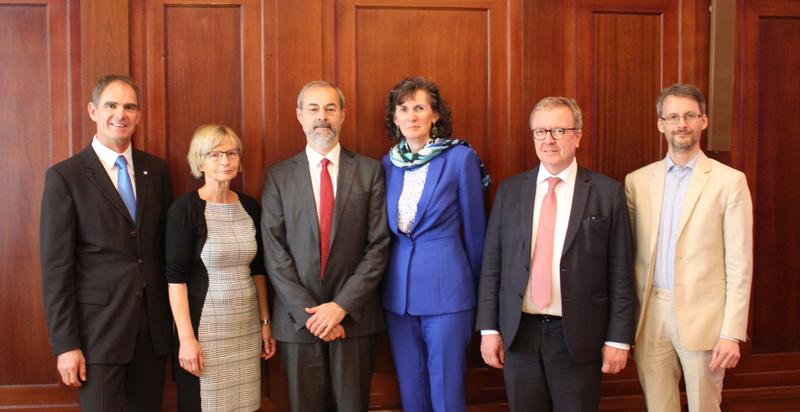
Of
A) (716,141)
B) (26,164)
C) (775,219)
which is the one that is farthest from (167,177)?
(775,219)

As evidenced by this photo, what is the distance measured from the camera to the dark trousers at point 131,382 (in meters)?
2.40

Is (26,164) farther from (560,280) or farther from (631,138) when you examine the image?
(631,138)

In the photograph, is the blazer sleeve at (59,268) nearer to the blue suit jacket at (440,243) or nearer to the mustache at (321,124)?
the mustache at (321,124)

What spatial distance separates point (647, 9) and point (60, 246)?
3081 mm

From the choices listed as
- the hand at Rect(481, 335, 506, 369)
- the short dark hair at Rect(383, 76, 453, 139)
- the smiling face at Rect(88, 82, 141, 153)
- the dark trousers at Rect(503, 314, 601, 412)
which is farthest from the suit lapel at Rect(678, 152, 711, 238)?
the smiling face at Rect(88, 82, 141, 153)

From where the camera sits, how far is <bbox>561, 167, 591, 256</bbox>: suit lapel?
2361 mm

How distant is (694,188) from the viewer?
247 centimetres

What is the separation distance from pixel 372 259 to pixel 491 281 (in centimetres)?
52

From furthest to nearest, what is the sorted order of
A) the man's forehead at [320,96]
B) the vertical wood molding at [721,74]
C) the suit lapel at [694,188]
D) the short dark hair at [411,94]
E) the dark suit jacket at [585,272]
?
the vertical wood molding at [721,74]
the short dark hair at [411,94]
the man's forehead at [320,96]
the suit lapel at [694,188]
the dark suit jacket at [585,272]

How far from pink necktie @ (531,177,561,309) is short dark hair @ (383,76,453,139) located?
0.66 m

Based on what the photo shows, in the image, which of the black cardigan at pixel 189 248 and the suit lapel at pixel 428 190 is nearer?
the black cardigan at pixel 189 248

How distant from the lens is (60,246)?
2.36 metres

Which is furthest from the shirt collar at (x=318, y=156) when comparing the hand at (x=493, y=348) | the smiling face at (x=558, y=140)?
the hand at (x=493, y=348)

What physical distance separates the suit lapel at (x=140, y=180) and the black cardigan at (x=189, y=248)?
0.14 meters
